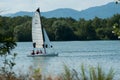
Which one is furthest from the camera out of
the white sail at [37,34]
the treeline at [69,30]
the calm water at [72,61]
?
the treeline at [69,30]

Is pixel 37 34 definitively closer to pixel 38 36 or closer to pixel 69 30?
pixel 38 36

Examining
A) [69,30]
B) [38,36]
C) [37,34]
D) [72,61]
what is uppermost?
[69,30]

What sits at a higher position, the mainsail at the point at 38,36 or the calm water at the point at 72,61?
the mainsail at the point at 38,36

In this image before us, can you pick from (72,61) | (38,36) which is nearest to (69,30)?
(38,36)

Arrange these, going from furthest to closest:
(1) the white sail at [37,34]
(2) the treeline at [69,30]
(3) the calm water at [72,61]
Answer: (2) the treeline at [69,30], (1) the white sail at [37,34], (3) the calm water at [72,61]

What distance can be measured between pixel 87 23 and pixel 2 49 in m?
123

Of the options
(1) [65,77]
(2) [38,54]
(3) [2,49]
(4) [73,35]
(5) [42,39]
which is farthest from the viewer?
(4) [73,35]

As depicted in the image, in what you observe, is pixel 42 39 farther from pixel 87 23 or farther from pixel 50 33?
pixel 87 23

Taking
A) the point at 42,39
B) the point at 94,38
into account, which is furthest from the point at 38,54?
the point at 94,38

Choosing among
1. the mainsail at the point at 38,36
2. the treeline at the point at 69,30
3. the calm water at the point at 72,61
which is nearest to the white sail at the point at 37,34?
the mainsail at the point at 38,36

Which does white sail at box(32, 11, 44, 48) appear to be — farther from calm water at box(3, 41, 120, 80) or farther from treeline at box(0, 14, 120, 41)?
treeline at box(0, 14, 120, 41)

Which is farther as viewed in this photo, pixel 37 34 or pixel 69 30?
pixel 69 30

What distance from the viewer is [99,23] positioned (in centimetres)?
13325

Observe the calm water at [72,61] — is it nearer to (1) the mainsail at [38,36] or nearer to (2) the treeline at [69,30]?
(1) the mainsail at [38,36]
